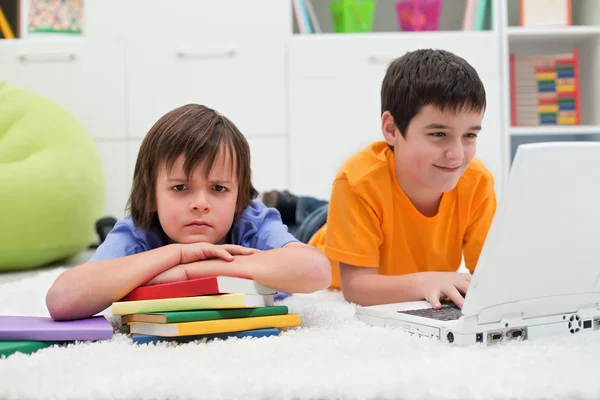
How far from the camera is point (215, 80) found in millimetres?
2615

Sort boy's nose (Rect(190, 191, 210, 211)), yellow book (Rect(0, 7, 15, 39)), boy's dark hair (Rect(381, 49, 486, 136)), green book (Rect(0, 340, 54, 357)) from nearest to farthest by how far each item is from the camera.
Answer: green book (Rect(0, 340, 54, 357)) < boy's nose (Rect(190, 191, 210, 211)) < boy's dark hair (Rect(381, 49, 486, 136)) < yellow book (Rect(0, 7, 15, 39))

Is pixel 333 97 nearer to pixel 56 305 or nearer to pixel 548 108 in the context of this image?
pixel 548 108

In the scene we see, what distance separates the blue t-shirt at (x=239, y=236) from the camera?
1071 millimetres

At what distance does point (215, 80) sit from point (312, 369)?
2018mm

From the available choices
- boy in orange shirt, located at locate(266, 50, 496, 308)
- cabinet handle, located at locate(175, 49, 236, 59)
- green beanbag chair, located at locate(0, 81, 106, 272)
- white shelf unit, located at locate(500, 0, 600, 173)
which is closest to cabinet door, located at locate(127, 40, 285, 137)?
cabinet handle, located at locate(175, 49, 236, 59)

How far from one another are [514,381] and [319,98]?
6.58ft

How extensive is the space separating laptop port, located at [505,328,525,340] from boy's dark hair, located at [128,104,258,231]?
18.0 inches

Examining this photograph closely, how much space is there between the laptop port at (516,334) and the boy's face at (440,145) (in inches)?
12.8

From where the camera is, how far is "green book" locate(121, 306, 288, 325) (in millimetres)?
846

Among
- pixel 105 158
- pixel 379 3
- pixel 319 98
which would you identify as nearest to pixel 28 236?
pixel 105 158

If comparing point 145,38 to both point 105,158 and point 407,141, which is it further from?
point 407,141

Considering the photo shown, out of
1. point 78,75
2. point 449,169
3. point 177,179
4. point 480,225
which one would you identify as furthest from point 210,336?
point 78,75

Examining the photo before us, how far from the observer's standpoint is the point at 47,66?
262cm

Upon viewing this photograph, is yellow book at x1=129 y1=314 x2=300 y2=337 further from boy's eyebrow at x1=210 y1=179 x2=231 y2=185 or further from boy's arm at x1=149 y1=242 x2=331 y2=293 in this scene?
boy's eyebrow at x1=210 y1=179 x2=231 y2=185
